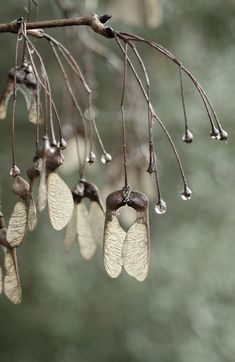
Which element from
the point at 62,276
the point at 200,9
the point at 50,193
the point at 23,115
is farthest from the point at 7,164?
the point at 50,193

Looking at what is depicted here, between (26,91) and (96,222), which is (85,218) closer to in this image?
(96,222)

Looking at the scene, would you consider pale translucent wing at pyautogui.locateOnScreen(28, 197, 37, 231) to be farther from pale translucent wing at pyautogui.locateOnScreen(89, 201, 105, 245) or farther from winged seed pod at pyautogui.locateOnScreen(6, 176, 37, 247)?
pale translucent wing at pyautogui.locateOnScreen(89, 201, 105, 245)

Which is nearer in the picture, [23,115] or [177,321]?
[23,115]

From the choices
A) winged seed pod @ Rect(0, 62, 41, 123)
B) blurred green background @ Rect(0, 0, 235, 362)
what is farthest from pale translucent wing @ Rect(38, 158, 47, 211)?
blurred green background @ Rect(0, 0, 235, 362)

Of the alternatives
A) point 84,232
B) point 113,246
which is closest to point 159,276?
point 84,232

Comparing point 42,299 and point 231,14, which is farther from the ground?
point 231,14

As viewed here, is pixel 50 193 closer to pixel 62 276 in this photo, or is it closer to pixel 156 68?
pixel 62 276

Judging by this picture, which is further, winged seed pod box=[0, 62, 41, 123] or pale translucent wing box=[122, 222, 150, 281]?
winged seed pod box=[0, 62, 41, 123]
